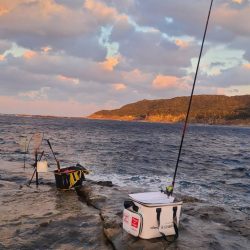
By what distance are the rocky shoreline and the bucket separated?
39 cm

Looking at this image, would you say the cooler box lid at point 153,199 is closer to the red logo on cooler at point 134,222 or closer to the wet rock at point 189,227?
the red logo on cooler at point 134,222

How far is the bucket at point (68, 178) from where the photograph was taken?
59.2 feet

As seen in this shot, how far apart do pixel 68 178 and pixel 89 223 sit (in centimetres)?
556

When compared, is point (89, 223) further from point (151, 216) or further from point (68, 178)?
point (68, 178)

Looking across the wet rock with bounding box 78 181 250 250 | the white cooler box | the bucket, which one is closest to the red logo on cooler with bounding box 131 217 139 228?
the white cooler box

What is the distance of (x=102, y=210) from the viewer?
1469cm

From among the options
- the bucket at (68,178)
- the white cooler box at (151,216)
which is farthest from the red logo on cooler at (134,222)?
the bucket at (68,178)

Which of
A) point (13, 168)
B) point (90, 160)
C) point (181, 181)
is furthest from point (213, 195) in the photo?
point (90, 160)

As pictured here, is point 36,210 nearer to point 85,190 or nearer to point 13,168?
point 85,190

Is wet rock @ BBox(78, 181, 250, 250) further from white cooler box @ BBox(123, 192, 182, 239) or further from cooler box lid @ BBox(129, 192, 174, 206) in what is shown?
cooler box lid @ BBox(129, 192, 174, 206)

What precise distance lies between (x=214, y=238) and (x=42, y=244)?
5.19m

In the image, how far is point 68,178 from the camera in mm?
18094

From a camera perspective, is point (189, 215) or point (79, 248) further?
point (189, 215)

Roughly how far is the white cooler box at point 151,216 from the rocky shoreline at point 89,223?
0.92 ft
